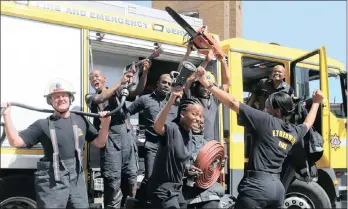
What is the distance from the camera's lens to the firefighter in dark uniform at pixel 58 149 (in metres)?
3.77

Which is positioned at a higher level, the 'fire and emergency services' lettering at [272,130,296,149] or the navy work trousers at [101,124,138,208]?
the 'fire and emergency services' lettering at [272,130,296,149]

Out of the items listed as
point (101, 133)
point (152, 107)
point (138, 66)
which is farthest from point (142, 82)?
point (101, 133)

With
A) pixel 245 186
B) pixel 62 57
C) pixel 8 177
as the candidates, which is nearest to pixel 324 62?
pixel 245 186

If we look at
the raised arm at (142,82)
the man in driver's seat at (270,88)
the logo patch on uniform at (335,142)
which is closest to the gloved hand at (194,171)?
the raised arm at (142,82)

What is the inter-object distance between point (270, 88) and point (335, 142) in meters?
1.49

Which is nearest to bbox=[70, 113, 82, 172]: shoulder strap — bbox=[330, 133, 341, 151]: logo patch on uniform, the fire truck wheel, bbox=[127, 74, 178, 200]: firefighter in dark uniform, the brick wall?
the fire truck wheel

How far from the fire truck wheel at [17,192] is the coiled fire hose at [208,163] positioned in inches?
66.2

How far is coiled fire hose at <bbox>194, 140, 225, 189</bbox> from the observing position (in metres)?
4.29

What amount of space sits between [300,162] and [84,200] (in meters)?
3.03

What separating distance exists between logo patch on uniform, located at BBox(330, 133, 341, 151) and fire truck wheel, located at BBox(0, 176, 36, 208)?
425cm

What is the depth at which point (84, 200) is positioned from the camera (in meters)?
3.98

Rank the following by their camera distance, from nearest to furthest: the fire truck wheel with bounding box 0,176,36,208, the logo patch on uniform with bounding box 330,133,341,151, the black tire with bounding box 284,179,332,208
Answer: the fire truck wheel with bounding box 0,176,36,208, the black tire with bounding box 284,179,332,208, the logo patch on uniform with bounding box 330,133,341,151

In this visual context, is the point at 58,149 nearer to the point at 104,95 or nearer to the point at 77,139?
the point at 77,139

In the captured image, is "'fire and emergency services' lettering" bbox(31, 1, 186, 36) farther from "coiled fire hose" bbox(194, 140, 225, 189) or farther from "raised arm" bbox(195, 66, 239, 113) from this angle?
"coiled fire hose" bbox(194, 140, 225, 189)
